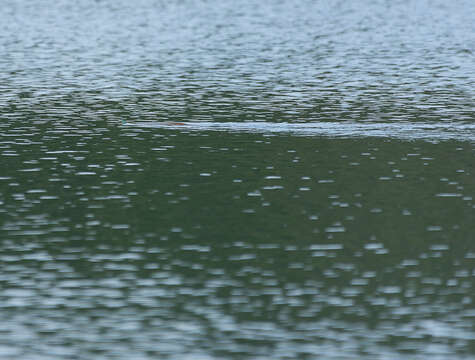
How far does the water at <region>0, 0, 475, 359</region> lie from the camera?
33.1 metres

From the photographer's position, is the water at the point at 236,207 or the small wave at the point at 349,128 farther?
the small wave at the point at 349,128

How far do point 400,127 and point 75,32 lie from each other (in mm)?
62208

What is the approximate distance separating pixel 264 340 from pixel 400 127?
35117 mm

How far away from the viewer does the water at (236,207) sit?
3309 cm

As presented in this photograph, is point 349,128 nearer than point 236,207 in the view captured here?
No

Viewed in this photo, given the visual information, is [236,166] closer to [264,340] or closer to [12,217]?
[12,217]

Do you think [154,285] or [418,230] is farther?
[418,230]

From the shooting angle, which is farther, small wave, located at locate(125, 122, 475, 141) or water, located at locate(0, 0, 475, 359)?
small wave, located at locate(125, 122, 475, 141)

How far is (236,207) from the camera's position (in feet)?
154

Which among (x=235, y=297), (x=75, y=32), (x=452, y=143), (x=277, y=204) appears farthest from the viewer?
(x=75, y=32)

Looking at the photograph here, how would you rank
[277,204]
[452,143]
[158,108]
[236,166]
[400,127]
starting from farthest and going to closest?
[158,108], [400,127], [452,143], [236,166], [277,204]

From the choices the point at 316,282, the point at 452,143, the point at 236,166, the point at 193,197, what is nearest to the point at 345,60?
the point at 452,143

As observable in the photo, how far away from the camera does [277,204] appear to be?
47.3m

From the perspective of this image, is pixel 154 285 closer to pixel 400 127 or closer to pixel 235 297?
pixel 235 297
